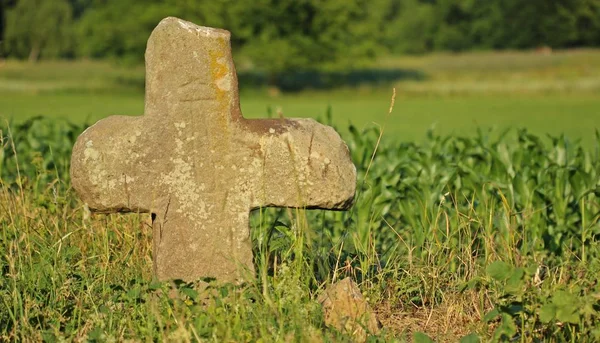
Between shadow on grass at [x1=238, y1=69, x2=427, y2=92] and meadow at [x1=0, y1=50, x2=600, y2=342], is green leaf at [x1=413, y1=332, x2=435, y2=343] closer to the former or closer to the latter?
meadow at [x1=0, y1=50, x2=600, y2=342]

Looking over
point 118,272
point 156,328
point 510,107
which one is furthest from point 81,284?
point 510,107

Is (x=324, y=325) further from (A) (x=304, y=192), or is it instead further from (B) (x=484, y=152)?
(B) (x=484, y=152)

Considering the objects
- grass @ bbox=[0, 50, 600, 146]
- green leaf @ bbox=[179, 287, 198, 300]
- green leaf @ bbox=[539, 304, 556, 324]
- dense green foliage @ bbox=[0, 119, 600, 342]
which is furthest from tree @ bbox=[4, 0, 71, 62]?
green leaf @ bbox=[539, 304, 556, 324]

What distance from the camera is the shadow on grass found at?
4750 centimetres

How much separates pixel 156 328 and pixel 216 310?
0.32 metres

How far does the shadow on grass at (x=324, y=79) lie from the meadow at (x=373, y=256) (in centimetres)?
3700

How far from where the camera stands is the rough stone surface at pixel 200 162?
4520 mm

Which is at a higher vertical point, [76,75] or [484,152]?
[484,152]

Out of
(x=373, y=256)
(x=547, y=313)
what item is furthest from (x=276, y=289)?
(x=547, y=313)

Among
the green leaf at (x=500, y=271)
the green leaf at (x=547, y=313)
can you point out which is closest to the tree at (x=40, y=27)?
the green leaf at (x=500, y=271)

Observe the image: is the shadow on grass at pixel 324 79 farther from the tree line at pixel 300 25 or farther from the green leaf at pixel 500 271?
the green leaf at pixel 500 271

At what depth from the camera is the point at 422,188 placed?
7.75 m

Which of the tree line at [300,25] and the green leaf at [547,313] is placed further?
the tree line at [300,25]

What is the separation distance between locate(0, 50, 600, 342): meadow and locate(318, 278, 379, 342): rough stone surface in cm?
8
